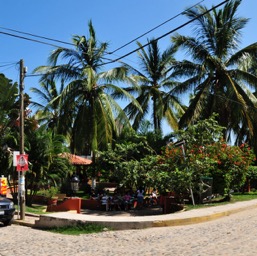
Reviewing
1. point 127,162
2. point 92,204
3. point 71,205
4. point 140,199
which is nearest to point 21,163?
point 71,205

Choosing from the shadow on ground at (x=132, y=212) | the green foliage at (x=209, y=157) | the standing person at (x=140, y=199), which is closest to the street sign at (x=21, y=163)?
the shadow on ground at (x=132, y=212)

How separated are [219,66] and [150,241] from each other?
17.3 m

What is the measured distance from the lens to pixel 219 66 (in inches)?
988

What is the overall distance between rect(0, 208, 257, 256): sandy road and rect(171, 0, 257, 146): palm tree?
12622 millimetres

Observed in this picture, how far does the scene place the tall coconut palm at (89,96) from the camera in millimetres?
24312

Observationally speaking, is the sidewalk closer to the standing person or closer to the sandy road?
the sandy road

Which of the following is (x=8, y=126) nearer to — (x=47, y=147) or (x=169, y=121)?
(x=47, y=147)

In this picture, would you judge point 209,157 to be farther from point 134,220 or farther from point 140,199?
point 134,220

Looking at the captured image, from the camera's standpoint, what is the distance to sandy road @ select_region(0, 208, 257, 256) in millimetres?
8648

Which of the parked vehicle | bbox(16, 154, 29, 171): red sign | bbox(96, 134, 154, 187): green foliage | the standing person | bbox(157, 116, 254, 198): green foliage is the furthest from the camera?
bbox(96, 134, 154, 187): green foliage

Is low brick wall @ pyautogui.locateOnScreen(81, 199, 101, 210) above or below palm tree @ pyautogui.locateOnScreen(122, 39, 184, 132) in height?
below

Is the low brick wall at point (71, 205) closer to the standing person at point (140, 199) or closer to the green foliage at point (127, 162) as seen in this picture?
the green foliage at point (127, 162)

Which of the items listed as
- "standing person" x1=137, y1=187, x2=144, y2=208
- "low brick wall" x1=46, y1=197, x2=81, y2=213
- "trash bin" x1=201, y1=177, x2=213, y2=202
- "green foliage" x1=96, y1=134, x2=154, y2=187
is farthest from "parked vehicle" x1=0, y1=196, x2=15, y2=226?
"trash bin" x1=201, y1=177, x2=213, y2=202

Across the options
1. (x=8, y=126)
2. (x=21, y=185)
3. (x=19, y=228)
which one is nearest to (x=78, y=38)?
(x=8, y=126)
